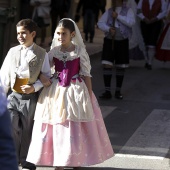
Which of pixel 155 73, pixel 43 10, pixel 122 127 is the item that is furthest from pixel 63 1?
pixel 122 127

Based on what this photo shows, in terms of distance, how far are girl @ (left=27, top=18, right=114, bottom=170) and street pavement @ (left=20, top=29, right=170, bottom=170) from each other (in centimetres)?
54

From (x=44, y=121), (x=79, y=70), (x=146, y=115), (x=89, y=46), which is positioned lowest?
(x=89, y=46)

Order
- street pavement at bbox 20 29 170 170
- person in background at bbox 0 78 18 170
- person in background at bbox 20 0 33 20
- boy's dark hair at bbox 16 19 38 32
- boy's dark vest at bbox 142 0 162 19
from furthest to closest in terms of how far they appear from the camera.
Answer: person in background at bbox 20 0 33 20
boy's dark vest at bbox 142 0 162 19
street pavement at bbox 20 29 170 170
boy's dark hair at bbox 16 19 38 32
person in background at bbox 0 78 18 170

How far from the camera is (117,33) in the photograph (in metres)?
9.79

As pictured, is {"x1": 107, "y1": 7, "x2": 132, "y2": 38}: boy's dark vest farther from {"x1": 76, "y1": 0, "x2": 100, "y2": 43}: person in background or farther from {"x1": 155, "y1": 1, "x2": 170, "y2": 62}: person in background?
{"x1": 76, "y1": 0, "x2": 100, "y2": 43}: person in background

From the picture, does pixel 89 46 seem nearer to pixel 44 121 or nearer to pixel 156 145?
pixel 156 145

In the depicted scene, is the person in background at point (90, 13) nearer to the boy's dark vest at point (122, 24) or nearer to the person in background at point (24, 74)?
the boy's dark vest at point (122, 24)

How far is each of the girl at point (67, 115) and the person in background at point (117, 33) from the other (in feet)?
11.8

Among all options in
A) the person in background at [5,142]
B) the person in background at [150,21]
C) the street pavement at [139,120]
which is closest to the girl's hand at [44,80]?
the street pavement at [139,120]

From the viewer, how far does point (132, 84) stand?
11.8 meters

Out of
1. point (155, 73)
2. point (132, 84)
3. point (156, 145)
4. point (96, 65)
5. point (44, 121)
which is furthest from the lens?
point (96, 65)

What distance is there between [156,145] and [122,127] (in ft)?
3.39

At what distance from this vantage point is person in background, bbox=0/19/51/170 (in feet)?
19.4

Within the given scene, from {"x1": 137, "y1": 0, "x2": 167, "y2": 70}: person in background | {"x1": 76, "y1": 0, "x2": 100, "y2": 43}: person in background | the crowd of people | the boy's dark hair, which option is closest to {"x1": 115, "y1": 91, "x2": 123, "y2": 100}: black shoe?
{"x1": 137, "y1": 0, "x2": 167, "y2": 70}: person in background
